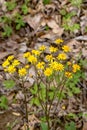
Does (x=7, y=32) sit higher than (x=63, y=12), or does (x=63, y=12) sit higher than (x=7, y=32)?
(x=63, y=12)

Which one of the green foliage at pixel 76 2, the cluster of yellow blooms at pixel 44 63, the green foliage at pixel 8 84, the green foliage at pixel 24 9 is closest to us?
the cluster of yellow blooms at pixel 44 63

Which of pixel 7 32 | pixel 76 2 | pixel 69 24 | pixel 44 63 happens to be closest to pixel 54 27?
pixel 69 24

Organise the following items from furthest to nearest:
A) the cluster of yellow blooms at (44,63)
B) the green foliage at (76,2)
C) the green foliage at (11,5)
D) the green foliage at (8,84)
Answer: the green foliage at (11,5) < the green foliage at (76,2) < the green foliage at (8,84) < the cluster of yellow blooms at (44,63)

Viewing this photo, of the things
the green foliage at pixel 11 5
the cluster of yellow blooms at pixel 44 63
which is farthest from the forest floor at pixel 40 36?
the cluster of yellow blooms at pixel 44 63

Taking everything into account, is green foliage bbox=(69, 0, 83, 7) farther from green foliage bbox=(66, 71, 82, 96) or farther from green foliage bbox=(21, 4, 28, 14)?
green foliage bbox=(66, 71, 82, 96)

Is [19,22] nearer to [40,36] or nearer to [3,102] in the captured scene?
[40,36]

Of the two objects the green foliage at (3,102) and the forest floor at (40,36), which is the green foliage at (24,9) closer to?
the forest floor at (40,36)

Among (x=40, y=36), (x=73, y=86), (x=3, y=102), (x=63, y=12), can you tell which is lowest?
(x=3, y=102)

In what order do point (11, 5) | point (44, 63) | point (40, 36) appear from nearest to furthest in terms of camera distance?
point (44, 63), point (40, 36), point (11, 5)

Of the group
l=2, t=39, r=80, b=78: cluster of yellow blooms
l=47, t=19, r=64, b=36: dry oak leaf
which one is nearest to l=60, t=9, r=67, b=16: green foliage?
l=47, t=19, r=64, b=36: dry oak leaf

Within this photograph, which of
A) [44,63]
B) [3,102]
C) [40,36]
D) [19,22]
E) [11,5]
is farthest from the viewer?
[11,5]

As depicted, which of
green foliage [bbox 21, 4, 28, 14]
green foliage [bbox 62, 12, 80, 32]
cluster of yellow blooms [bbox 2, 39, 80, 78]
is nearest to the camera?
cluster of yellow blooms [bbox 2, 39, 80, 78]
